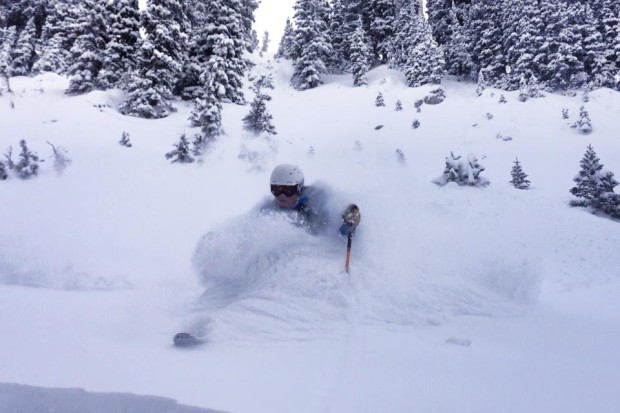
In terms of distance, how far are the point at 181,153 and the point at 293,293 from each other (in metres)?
11.2

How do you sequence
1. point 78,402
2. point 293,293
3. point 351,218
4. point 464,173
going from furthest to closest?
1. point 464,173
2. point 351,218
3. point 293,293
4. point 78,402

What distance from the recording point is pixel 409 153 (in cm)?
1984

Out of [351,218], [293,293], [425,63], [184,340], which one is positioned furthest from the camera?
[425,63]

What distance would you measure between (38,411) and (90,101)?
2032cm

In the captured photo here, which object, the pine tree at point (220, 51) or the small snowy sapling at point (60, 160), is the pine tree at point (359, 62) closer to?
the pine tree at point (220, 51)

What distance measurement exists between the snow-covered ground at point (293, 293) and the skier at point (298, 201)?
297 mm

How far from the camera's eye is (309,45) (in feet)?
113

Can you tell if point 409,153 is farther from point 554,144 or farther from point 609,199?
point 609,199

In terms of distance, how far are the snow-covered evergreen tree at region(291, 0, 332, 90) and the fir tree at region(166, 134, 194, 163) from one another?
20534 mm

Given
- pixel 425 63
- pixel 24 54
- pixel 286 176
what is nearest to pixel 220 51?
pixel 425 63

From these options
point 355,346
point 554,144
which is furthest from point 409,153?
point 355,346

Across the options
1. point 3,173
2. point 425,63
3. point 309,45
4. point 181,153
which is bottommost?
point 3,173

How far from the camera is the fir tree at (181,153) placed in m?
15.9

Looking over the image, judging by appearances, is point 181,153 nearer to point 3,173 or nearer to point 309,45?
point 3,173
